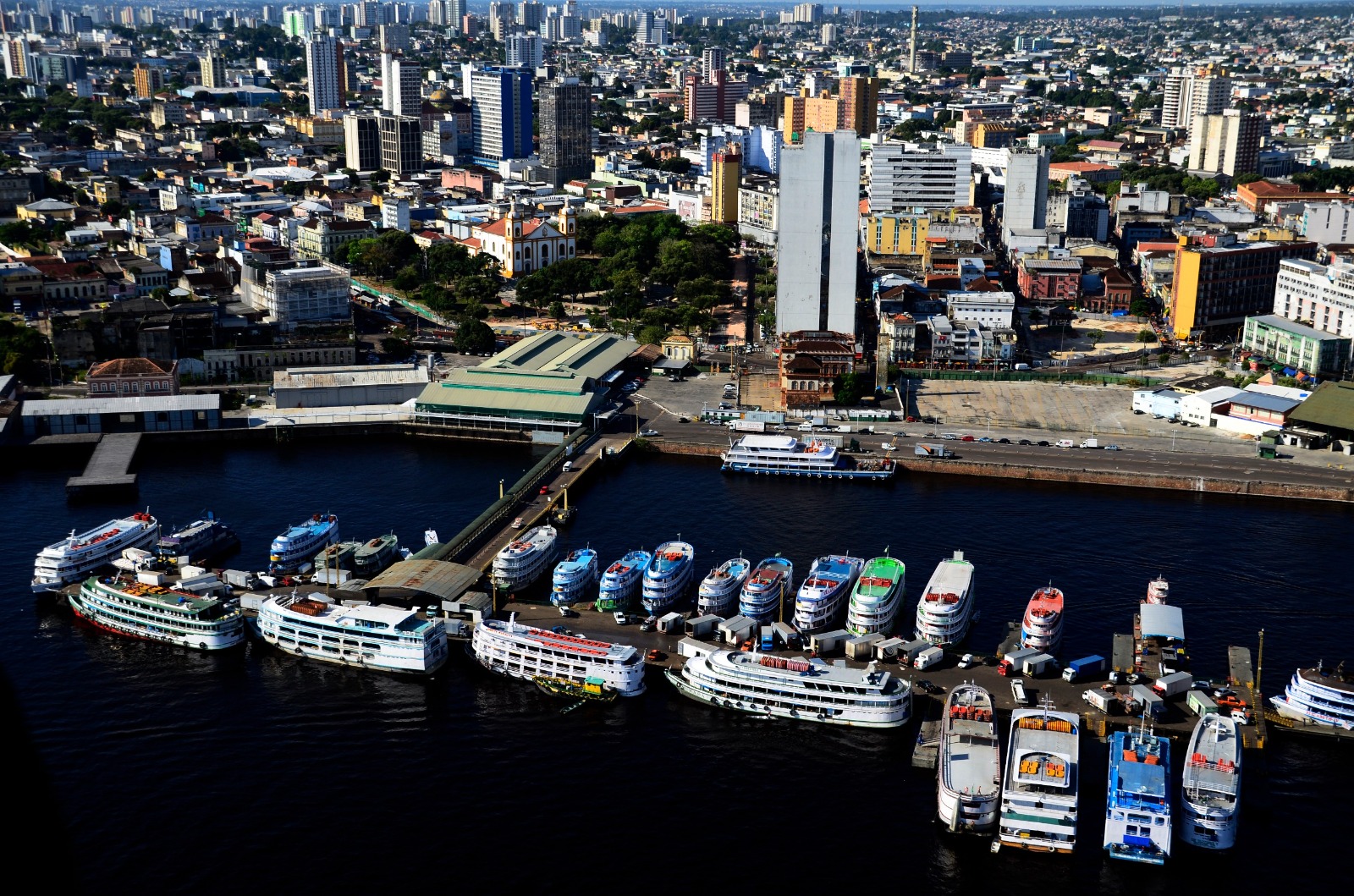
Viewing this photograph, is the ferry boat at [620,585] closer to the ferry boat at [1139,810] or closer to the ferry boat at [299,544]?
the ferry boat at [299,544]

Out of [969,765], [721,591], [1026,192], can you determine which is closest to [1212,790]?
[969,765]

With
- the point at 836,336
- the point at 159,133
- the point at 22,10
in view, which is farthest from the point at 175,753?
the point at 22,10

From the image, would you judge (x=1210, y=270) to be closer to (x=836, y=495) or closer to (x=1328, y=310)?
(x=1328, y=310)

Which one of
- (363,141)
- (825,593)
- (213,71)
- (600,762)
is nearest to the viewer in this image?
(600,762)

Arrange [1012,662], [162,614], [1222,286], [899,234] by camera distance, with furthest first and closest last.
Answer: [899,234] → [1222,286] → [162,614] → [1012,662]

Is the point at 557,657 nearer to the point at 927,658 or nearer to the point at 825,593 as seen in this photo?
the point at 825,593

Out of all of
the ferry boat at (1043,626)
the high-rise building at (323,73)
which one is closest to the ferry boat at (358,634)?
the ferry boat at (1043,626)

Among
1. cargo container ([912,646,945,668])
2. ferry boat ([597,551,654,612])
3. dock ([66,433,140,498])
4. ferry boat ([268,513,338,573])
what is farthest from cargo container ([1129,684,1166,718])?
dock ([66,433,140,498])

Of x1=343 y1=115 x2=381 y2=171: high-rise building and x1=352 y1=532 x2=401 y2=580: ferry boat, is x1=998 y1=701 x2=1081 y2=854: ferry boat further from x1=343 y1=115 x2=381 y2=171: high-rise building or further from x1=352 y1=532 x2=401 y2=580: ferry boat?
x1=343 y1=115 x2=381 y2=171: high-rise building
